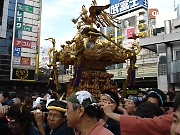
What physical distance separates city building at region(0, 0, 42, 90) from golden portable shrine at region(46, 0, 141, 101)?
1553 centimetres

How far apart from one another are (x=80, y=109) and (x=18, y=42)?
2251cm

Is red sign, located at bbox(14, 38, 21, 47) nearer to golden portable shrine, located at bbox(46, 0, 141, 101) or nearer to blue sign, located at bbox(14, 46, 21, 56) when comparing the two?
blue sign, located at bbox(14, 46, 21, 56)

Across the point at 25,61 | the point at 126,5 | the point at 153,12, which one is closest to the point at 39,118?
the point at 25,61

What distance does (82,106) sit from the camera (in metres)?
1.97

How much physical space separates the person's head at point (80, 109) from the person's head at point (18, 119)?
0.94m

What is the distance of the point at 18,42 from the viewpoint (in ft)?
75.6

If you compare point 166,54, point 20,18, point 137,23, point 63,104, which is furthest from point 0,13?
point 137,23

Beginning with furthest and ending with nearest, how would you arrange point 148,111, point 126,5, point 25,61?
point 126,5, point 25,61, point 148,111

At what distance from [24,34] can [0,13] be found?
10.5 feet

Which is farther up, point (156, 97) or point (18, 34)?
point (18, 34)

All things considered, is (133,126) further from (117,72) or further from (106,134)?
(117,72)

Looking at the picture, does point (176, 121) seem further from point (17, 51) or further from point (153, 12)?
point (153, 12)

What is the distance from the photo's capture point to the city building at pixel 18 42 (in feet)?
72.8

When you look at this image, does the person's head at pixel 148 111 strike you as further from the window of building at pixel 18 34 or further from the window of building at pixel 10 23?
the window of building at pixel 10 23
